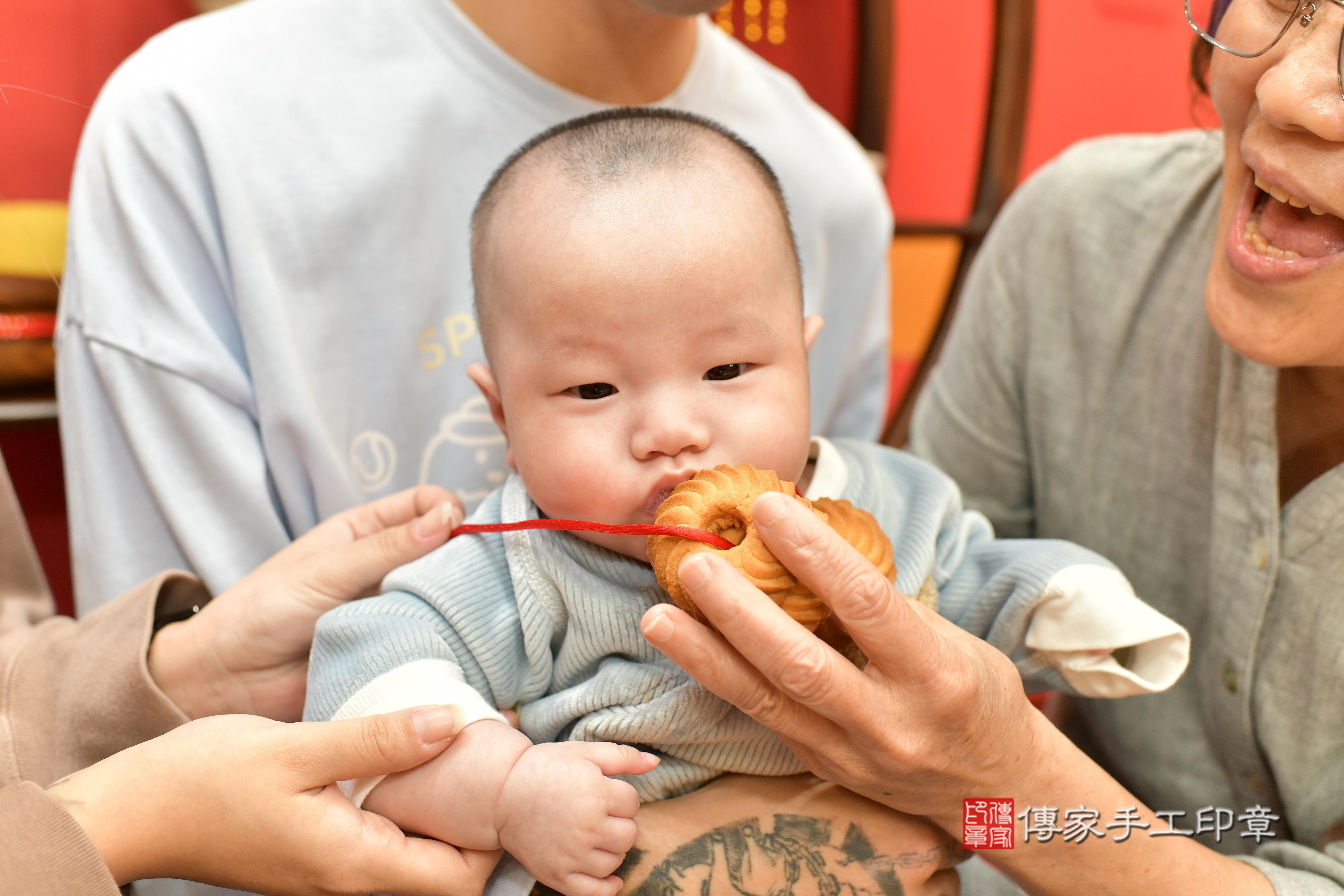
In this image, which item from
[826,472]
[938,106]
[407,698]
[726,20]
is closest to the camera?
[407,698]

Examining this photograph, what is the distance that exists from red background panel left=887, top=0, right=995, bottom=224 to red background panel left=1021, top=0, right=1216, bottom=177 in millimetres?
199

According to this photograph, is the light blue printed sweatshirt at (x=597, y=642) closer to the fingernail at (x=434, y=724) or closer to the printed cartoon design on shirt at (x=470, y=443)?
the fingernail at (x=434, y=724)

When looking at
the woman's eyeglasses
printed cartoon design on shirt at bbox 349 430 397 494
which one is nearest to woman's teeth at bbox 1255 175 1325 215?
the woman's eyeglasses

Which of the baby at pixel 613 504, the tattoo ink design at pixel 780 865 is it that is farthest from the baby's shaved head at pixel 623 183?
the tattoo ink design at pixel 780 865

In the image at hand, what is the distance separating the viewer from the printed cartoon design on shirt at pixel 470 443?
1331 millimetres

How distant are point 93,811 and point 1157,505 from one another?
51.3 inches

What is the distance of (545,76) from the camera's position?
4.37ft

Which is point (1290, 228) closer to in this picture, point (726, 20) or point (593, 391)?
point (593, 391)

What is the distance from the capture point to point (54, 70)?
Result: 122 cm

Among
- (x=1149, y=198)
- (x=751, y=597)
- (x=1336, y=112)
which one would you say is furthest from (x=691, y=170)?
(x=1149, y=198)

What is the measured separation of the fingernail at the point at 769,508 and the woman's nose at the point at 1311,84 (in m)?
0.64

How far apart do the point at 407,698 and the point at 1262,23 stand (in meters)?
1.09

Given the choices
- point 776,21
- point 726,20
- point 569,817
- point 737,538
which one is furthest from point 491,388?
point 776,21

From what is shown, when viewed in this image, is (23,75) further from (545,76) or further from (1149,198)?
(1149,198)
